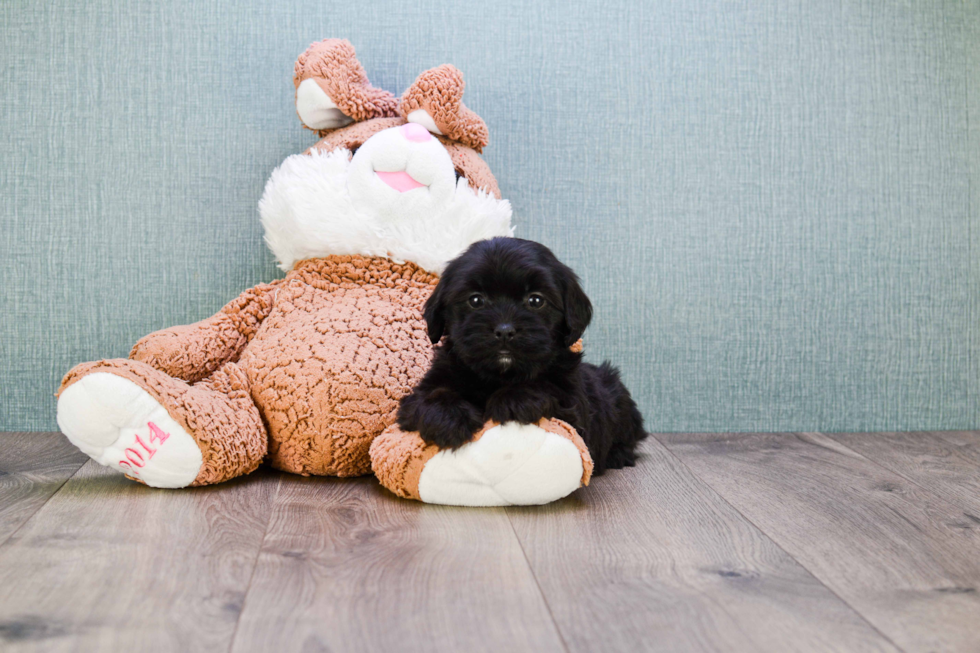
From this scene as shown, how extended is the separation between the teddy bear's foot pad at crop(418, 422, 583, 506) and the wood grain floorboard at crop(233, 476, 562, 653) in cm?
3

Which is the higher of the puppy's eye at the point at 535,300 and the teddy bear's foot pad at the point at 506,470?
the puppy's eye at the point at 535,300

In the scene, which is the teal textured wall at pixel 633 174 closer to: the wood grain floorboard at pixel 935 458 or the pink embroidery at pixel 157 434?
the wood grain floorboard at pixel 935 458

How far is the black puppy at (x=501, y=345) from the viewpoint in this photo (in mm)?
1272

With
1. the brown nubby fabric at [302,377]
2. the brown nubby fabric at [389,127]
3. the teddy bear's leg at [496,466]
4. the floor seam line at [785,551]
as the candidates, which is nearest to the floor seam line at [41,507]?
the brown nubby fabric at [302,377]

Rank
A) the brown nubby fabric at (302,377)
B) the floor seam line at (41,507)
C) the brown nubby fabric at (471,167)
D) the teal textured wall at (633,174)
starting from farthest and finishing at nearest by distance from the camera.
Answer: the teal textured wall at (633,174) < the brown nubby fabric at (471,167) < the brown nubby fabric at (302,377) < the floor seam line at (41,507)

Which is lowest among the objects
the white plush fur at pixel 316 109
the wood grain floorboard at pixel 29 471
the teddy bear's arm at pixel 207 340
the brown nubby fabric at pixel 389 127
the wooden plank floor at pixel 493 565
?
the wood grain floorboard at pixel 29 471

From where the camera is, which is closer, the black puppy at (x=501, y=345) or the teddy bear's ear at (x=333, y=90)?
the black puppy at (x=501, y=345)

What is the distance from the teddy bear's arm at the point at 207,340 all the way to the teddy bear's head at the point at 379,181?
13 centimetres

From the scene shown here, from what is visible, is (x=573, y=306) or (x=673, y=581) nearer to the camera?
(x=673, y=581)

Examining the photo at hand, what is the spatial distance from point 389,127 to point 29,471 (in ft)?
3.45

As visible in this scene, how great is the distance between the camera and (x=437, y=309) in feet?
4.45

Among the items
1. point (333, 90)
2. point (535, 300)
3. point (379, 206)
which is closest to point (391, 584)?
point (535, 300)

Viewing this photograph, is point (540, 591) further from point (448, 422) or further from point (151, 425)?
point (151, 425)

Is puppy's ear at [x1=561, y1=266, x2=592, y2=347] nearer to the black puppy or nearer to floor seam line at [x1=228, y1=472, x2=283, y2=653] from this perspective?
the black puppy
